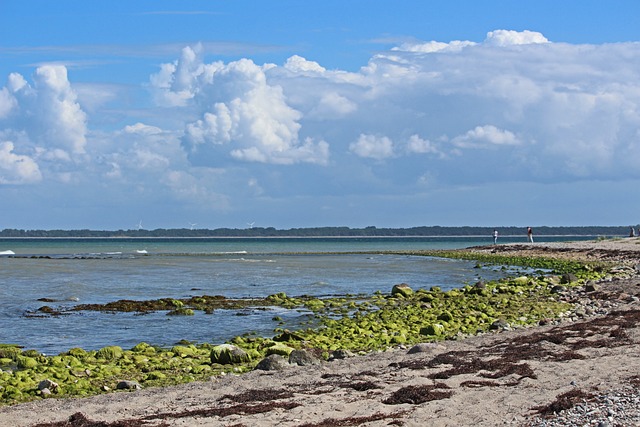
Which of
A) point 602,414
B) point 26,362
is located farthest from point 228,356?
point 602,414

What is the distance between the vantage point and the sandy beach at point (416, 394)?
445 inches

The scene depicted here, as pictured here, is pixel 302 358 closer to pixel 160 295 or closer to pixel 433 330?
pixel 433 330

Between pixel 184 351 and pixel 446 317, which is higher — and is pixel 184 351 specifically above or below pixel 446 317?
below

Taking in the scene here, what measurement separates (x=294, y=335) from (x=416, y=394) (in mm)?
8814

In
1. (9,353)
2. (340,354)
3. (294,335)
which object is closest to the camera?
(340,354)

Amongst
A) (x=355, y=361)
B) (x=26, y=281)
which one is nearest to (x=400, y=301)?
(x=355, y=361)

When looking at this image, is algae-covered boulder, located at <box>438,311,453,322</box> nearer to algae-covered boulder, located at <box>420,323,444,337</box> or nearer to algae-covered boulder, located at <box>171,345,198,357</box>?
algae-covered boulder, located at <box>420,323,444,337</box>

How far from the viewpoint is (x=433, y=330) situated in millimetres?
21938

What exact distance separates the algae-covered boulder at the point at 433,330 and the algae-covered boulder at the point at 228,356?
19.9 ft

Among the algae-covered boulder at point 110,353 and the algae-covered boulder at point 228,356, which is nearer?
the algae-covered boulder at point 228,356

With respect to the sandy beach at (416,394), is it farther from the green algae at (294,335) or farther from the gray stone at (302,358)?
the green algae at (294,335)

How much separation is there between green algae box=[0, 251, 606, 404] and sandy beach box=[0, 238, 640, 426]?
1.43 m

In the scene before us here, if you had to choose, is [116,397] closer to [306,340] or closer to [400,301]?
[306,340]

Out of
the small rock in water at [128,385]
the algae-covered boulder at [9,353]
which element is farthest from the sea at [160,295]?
the small rock in water at [128,385]
